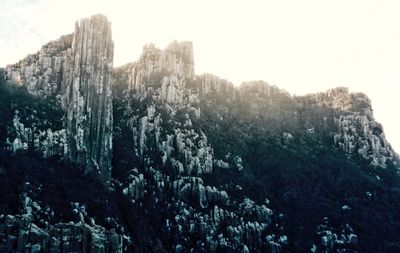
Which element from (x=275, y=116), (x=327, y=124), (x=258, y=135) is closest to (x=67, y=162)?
(x=258, y=135)

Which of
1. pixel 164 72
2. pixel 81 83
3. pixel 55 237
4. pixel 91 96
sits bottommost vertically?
pixel 55 237

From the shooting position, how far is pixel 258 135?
524 ft

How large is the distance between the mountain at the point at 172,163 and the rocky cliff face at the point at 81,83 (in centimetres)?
25

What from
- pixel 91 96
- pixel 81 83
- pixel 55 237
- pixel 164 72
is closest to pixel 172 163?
pixel 91 96

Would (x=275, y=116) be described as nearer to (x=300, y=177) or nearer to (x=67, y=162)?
(x=300, y=177)

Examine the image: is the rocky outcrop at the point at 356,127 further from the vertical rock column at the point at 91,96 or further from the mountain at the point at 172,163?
the vertical rock column at the point at 91,96

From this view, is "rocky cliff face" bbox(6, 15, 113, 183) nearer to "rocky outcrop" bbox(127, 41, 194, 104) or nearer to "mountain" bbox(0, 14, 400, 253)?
"mountain" bbox(0, 14, 400, 253)

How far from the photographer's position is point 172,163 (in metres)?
136

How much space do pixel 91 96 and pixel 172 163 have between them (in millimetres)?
21402

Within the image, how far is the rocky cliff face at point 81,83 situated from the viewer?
12656 centimetres

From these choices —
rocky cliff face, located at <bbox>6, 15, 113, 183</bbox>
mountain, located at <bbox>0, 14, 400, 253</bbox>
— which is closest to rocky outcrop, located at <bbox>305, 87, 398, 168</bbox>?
mountain, located at <bbox>0, 14, 400, 253</bbox>

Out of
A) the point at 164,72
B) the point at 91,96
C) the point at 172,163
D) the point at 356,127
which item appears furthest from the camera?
the point at 356,127

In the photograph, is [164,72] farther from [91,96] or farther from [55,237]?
[55,237]

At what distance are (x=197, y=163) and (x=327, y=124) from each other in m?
48.7
